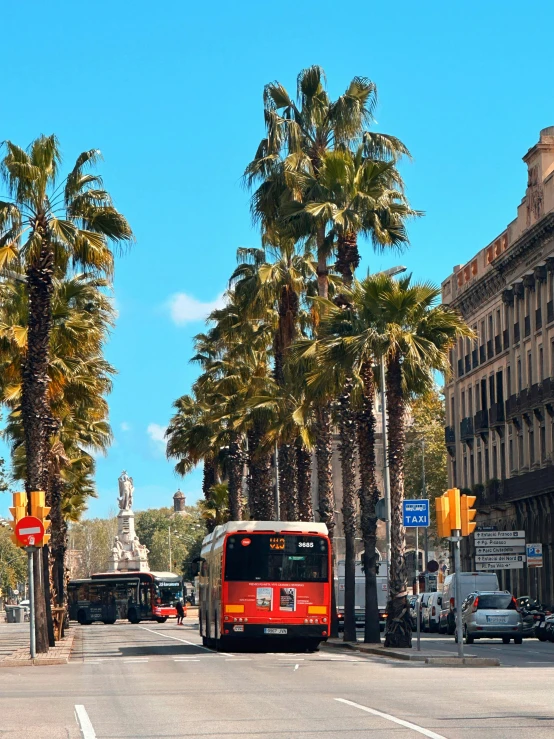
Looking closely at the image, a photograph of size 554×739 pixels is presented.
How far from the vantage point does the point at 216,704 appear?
17.8 meters

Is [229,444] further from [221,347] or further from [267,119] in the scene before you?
[267,119]

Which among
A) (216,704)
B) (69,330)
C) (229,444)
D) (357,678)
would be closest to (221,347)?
(229,444)

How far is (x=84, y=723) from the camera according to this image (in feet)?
50.4

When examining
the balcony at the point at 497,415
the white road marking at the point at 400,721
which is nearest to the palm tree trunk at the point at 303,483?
the balcony at the point at 497,415

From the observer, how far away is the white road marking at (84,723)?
13955 millimetres

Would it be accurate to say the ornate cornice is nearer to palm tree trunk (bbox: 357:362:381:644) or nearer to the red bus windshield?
palm tree trunk (bbox: 357:362:381:644)

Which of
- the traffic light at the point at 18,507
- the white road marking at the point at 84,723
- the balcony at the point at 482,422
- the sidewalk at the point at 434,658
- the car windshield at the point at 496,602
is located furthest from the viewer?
the balcony at the point at 482,422

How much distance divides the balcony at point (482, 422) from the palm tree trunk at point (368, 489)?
39.3m

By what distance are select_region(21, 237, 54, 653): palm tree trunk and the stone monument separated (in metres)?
90.2

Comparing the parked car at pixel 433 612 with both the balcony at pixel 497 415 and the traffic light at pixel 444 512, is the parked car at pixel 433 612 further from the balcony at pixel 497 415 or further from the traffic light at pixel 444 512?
the traffic light at pixel 444 512

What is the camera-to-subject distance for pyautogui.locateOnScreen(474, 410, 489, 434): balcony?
3017 inches

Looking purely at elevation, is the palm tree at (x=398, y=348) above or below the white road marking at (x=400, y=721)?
above

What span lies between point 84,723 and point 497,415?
60490 mm

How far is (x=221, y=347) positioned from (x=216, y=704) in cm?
4955
